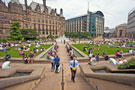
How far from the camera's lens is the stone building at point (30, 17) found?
45438 millimetres

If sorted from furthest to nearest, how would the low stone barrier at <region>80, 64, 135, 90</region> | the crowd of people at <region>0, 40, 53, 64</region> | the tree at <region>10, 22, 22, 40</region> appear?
1. the tree at <region>10, 22, 22, 40</region>
2. the crowd of people at <region>0, 40, 53, 64</region>
3. the low stone barrier at <region>80, 64, 135, 90</region>

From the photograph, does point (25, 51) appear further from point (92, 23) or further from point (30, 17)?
point (92, 23)

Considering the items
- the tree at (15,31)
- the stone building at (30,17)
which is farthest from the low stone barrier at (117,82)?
the stone building at (30,17)

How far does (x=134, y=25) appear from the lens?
250ft

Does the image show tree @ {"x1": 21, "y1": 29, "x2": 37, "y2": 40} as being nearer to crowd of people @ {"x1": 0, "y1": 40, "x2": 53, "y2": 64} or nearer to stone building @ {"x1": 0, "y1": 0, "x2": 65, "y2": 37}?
stone building @ {"x1": 0, "y1": 0, "x2": 65, "y2": 37}

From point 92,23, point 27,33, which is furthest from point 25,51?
point 92,23

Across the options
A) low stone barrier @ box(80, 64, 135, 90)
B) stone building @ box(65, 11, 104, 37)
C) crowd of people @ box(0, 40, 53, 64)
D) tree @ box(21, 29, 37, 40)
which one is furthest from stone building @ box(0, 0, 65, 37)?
low stone barrier @ box(80, 64, 135, 90)

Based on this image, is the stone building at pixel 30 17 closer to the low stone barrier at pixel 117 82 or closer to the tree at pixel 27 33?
the tree at pixel 27 33

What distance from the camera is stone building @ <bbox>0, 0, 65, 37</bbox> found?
4544cm

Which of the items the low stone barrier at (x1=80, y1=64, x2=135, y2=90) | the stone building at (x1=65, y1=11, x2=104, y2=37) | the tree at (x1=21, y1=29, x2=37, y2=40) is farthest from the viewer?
the stone building at (x1=65, y1=11, x2=104, y2=37)

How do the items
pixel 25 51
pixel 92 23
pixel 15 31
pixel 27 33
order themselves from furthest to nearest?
pixel 92 23
pixel 27 33
pixel 15 31
pixel 25 51

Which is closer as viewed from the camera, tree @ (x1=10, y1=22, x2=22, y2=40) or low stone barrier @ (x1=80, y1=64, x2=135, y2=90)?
low stone barrier @ (x1=80, y1=64, x2=135, y2=90)

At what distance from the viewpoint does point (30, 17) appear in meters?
57.4

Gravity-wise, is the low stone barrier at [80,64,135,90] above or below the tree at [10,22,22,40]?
below
